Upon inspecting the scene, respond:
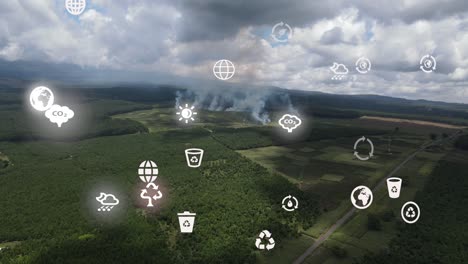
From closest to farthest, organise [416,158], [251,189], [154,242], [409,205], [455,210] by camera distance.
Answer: [154,242] → [455,210] → [409,205] → [251,189] → [416,158]

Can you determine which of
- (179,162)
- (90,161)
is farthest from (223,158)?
(90,161)

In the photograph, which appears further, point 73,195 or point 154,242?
point 73,195

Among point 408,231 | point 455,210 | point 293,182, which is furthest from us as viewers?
point 293,182

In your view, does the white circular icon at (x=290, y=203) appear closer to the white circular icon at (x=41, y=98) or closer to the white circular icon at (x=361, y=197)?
the white circular icon at (x=361, y=197)

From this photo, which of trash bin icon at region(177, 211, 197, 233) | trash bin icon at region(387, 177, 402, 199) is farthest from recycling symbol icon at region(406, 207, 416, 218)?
trash bin icon at region(177, 211, 197, 233)

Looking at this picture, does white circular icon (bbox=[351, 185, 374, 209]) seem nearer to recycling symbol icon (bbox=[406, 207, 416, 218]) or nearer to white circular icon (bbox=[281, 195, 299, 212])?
recycling symbol icon (bbox=[406, 207, 416, 218])

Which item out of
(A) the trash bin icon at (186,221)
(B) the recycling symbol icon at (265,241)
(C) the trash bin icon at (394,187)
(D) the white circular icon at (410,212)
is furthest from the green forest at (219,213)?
(C) the trash bin icon at (394,187)

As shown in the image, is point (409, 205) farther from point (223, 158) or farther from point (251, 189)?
point (223, 158)
